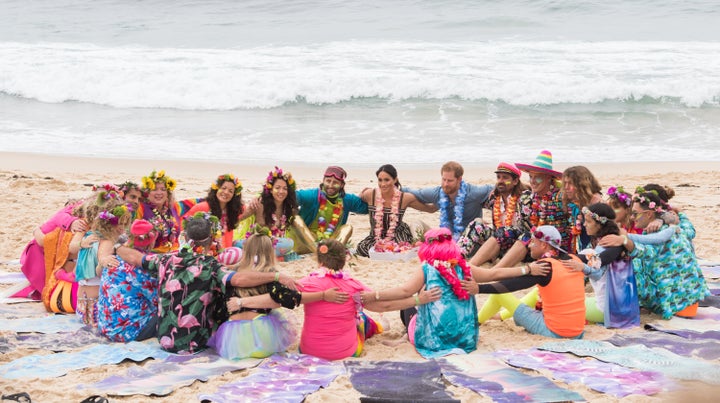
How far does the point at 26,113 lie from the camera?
19953mm

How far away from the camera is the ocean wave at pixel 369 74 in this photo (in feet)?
70.2

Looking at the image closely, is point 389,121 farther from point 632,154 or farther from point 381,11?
point 381,11

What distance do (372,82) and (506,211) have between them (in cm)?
1451

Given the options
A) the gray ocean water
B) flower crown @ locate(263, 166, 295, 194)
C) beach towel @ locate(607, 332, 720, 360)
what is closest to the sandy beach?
beach towel @ locate(607, 332, 720, 360)

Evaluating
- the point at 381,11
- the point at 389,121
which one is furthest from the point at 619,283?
the point at 381,11

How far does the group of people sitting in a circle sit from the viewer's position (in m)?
5.75

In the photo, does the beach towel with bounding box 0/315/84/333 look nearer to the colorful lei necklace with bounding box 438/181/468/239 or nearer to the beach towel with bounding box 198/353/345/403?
the beach towel with bounding box 198/353/345/403

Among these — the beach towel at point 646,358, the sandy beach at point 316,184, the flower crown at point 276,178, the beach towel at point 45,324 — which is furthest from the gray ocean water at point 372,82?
the beach towel at point 646,358

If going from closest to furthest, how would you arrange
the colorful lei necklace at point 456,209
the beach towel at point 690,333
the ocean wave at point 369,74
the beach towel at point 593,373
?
the beach towel at point 593,373, the beach towel at point 690,333, the colorful lei necklace at point 456,209, the ocean wave at point 369,74

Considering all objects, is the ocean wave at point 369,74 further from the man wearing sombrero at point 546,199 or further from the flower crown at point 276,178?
the man wearing sombrero at point 546,199

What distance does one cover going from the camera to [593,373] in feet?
17.7

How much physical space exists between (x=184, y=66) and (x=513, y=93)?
10482mm

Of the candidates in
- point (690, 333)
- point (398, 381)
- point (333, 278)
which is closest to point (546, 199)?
point (690, 333)

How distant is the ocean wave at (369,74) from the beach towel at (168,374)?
15981 mm
